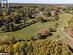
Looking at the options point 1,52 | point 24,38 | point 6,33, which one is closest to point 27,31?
point 24,38

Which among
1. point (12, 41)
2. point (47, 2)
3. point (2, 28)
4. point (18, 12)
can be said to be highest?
point (47, 2)

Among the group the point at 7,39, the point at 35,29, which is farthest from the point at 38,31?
the point at 7,39

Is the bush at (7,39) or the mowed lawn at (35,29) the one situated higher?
the mowed lawn at (35,29)

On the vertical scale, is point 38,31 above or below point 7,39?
above

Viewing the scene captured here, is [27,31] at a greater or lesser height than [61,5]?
lesser

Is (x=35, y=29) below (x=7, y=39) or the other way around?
the other way around

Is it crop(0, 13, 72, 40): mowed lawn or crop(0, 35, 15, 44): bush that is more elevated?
crop(0, 13, 72, 40): mowed lawn

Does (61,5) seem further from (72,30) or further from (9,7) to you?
(9,7)

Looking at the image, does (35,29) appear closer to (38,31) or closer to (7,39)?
(38,31)
